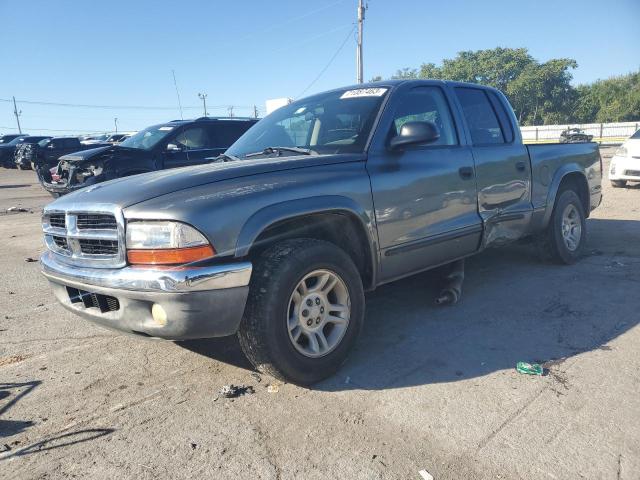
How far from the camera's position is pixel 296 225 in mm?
3209

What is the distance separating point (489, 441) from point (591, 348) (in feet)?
4.73

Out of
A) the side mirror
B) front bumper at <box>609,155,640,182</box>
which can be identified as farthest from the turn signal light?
front bumper at <box>609,155,640,182</box>

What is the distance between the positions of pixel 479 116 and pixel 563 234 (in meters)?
1.78

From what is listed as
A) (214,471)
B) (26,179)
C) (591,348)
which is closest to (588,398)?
(591,348)

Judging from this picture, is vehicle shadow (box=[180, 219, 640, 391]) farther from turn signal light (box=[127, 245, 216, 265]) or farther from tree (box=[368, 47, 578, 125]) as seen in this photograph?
tree (box=[368, 47, 578, 125])

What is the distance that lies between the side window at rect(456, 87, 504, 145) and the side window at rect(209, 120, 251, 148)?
560 centimetres

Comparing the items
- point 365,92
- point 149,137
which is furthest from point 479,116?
point 149,137

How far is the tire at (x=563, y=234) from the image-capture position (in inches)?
212

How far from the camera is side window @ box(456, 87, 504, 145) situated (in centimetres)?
455

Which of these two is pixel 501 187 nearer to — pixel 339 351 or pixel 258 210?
pixel 339 351

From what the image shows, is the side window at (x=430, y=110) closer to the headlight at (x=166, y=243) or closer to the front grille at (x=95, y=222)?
the headlight at (x=166, y=243)

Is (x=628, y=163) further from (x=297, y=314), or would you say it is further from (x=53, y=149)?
(x=53, y=149)

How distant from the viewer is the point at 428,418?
2.69 metres

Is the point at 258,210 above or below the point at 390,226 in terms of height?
above
